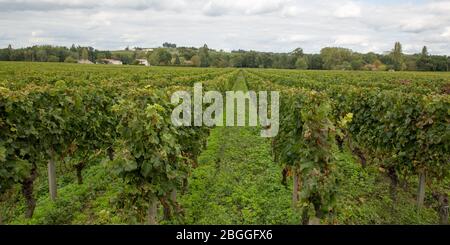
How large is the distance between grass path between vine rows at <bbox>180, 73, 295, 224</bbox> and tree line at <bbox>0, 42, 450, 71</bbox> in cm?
9581

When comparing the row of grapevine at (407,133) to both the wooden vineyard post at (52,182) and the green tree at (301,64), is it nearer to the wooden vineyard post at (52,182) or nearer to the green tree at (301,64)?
the wooden vineyard post at (52,182)

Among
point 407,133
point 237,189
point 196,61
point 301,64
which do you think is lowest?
point 237,189

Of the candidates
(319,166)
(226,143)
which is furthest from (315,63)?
(319,166)

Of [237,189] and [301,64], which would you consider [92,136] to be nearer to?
[237,189]

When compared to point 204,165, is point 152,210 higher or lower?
higher

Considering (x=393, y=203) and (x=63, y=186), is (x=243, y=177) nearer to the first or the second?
(x=393, y=203)

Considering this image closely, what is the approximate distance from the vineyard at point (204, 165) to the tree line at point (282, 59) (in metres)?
96.6

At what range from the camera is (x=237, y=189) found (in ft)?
29.1

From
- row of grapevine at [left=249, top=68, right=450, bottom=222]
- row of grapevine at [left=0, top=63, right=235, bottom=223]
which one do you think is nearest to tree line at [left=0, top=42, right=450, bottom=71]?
row of grapevine at [left=249, top=68, right=450, bottom=222]

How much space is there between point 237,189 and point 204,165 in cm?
228

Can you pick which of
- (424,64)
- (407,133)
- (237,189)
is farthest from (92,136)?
(424,64)

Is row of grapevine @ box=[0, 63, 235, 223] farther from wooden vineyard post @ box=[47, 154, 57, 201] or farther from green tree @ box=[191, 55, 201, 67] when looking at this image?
green tree @ box=[191, 55, 201, 67]
